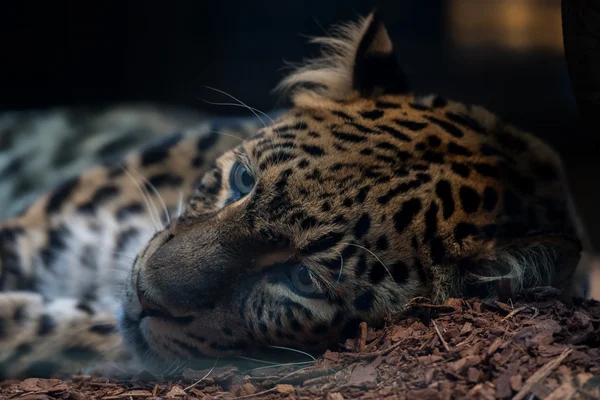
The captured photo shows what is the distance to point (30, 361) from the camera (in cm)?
359

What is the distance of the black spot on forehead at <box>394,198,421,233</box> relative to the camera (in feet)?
9.84

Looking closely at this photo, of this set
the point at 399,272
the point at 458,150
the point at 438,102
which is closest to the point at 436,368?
the point at 399,272

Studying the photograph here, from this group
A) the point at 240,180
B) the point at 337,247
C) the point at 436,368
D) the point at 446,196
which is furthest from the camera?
the point at 240,180

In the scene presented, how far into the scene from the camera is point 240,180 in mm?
3434

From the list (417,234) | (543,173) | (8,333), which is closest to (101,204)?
(8,333)

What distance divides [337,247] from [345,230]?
80 millimetres

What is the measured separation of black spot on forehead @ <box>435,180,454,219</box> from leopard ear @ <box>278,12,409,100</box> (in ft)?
2.69

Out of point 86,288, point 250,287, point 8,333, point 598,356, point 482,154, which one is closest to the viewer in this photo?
point 598,356

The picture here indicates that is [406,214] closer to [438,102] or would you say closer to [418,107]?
[418,107]

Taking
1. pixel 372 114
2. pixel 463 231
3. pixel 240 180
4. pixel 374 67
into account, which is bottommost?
pixel 463 231

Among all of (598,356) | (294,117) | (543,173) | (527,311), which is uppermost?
(294,117)

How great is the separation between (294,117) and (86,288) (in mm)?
2134

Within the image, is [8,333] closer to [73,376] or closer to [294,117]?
[73,376]

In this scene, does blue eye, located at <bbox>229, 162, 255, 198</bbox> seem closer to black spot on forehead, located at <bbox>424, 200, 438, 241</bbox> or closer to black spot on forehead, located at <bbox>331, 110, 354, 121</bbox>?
black spot on forehead, located at <bbox>331, 110, 354, 121</bbox>
